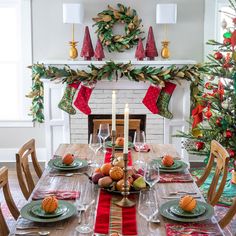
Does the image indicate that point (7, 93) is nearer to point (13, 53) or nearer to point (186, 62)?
point (13, 53)

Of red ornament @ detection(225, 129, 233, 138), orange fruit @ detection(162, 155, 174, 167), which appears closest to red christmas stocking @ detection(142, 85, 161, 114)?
red ornament @ detection(225, 129, 233, 138)

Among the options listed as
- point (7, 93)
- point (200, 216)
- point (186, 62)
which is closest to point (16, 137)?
point (7, 93)

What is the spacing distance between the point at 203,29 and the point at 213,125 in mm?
1506

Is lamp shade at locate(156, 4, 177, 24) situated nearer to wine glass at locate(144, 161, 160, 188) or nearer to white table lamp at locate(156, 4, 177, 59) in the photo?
white table lamp at locate(156, 4, 177, 59)

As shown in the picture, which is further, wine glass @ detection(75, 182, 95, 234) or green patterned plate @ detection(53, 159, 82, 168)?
green patterned plate @ detection(53, 159, 82, 168)

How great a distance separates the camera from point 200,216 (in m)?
2.15

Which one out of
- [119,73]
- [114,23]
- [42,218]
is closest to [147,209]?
[42,218]

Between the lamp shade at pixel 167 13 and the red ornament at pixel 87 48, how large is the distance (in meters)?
0.87

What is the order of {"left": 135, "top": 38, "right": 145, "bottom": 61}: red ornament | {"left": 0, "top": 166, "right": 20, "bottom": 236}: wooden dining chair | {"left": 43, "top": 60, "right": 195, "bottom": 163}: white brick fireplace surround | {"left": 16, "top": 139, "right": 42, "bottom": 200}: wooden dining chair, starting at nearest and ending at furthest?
1. {"left": 0, "top": 166, "right": 20, "bottom": 236}: wooden dining chair
2. {"left": 16, "top": 139, "right": 42, "bottom": 200}: wooden dining chair
3. {"left": 43, "top": 60, "right": 195, "bottom": 163}: white brick fireplace surround
4. {"left": 135, "top": 38, "right": 145, "bottom": 61}: red ornament

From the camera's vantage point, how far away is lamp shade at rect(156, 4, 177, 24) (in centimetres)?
525

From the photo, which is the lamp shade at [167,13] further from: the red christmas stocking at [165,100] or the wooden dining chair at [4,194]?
the wooden dining chair at [4,194]

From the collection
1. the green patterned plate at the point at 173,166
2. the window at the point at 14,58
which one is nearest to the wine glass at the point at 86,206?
the green patterned plate at the point at 173,166

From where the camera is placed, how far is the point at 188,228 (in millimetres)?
2057

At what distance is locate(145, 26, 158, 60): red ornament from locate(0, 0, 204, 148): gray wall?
0.14 m
